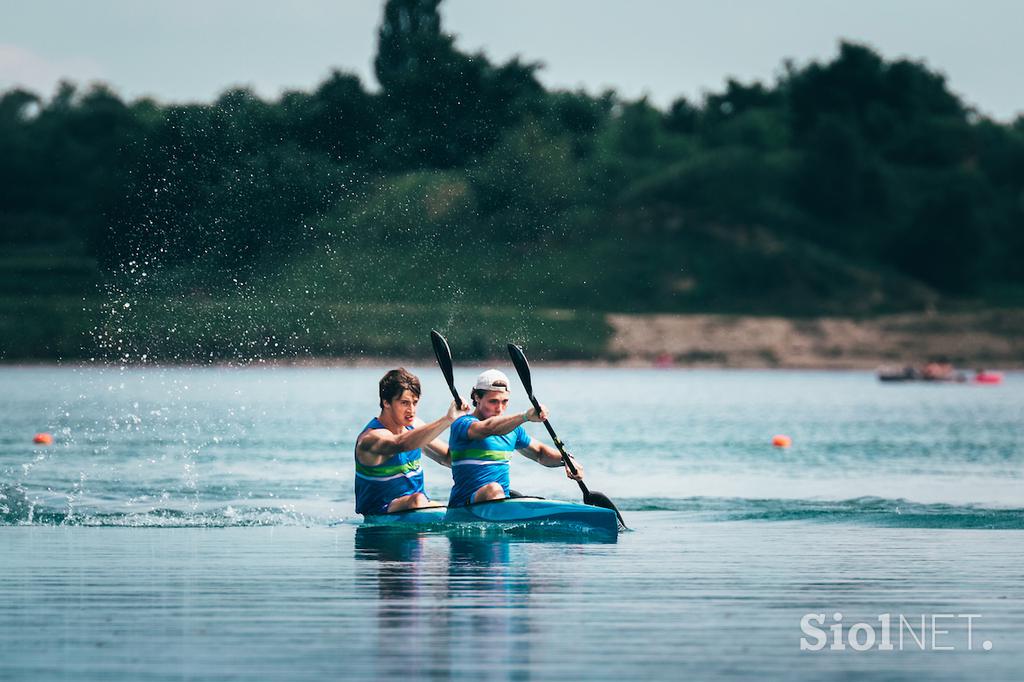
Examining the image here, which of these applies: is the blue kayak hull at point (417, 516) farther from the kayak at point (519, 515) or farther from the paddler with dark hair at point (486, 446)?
the paddler with dark hair at point (486, 446)

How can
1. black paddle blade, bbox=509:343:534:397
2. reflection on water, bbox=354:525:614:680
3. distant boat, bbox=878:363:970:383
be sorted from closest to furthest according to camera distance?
reflection on water, bbox=354:525:614:680
black paddle blade, bbox=509:343:534:397
distant boat, bbox=878:363:970:383

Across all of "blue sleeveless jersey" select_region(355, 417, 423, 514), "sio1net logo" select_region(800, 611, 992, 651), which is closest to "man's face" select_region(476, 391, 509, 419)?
"blue sleeveless jersey" select_region(355, 417, 423, 514)

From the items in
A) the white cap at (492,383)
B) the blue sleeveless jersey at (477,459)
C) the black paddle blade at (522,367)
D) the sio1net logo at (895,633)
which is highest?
the black paddle blade at (522,367)

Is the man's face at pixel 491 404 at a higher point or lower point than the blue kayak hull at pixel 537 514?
higher

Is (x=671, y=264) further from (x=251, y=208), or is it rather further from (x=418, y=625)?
(x=418, y=625)

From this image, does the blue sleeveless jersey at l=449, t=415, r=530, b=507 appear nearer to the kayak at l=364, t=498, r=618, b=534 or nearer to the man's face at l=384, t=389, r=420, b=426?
the kayak at l=364, t=498, r=618, b=534

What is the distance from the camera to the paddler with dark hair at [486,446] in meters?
20.9

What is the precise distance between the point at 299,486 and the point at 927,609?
17.1 metres

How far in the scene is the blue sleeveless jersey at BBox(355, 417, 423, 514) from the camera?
21.6 m

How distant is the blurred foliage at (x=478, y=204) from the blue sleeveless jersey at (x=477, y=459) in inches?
1191

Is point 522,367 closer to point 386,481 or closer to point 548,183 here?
point 386,481

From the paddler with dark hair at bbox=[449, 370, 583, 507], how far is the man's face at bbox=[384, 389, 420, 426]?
0.70 meters

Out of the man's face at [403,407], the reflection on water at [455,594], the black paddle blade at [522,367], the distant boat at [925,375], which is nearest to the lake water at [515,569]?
the reflection on water at [455,594]

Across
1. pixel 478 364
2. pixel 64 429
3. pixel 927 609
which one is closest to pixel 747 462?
pixel 64 429
